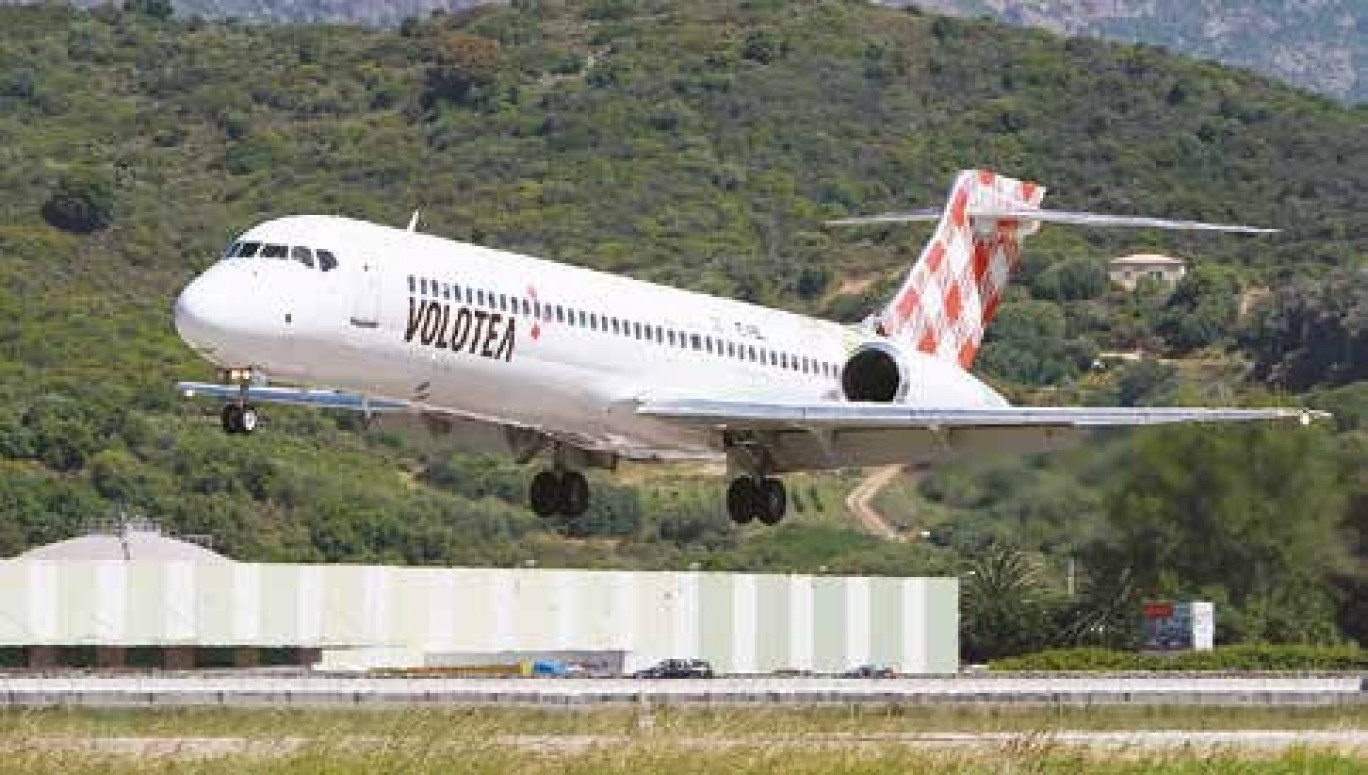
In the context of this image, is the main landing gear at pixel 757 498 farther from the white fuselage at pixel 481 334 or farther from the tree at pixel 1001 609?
the tree at pixel 1001 609

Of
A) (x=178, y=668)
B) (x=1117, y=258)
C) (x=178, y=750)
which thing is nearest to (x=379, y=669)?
(x=178, y=668)

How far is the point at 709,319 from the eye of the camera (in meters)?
56.5

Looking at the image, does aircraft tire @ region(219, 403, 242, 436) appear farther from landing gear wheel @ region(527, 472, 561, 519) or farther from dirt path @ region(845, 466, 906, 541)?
dirt path @ region(845, 466, 906, 541)

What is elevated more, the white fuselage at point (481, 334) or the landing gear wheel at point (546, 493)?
the white fuselage at point (481, 334)

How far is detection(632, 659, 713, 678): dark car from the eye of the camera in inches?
3484

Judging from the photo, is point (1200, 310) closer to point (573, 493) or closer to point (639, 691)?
point (639, 691)

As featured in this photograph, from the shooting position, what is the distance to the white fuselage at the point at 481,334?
49750 mm

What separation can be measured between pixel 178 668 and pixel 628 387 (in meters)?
39.0

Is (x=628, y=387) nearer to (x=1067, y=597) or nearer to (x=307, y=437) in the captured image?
(x=1067, y=597)

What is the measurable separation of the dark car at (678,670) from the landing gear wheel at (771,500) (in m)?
30.3

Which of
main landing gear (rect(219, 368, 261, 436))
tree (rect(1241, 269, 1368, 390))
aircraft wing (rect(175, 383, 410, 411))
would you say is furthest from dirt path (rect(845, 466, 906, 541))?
main landing gear (rect(219, 368, 261, 436))

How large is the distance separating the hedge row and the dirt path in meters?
5.43

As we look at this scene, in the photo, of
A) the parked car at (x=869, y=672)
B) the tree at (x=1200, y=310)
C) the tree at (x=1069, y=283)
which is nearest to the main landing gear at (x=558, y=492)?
the parked car at (x=869, y=672)

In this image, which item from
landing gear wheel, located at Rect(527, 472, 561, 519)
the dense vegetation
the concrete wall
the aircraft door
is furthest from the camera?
the concrete wall
